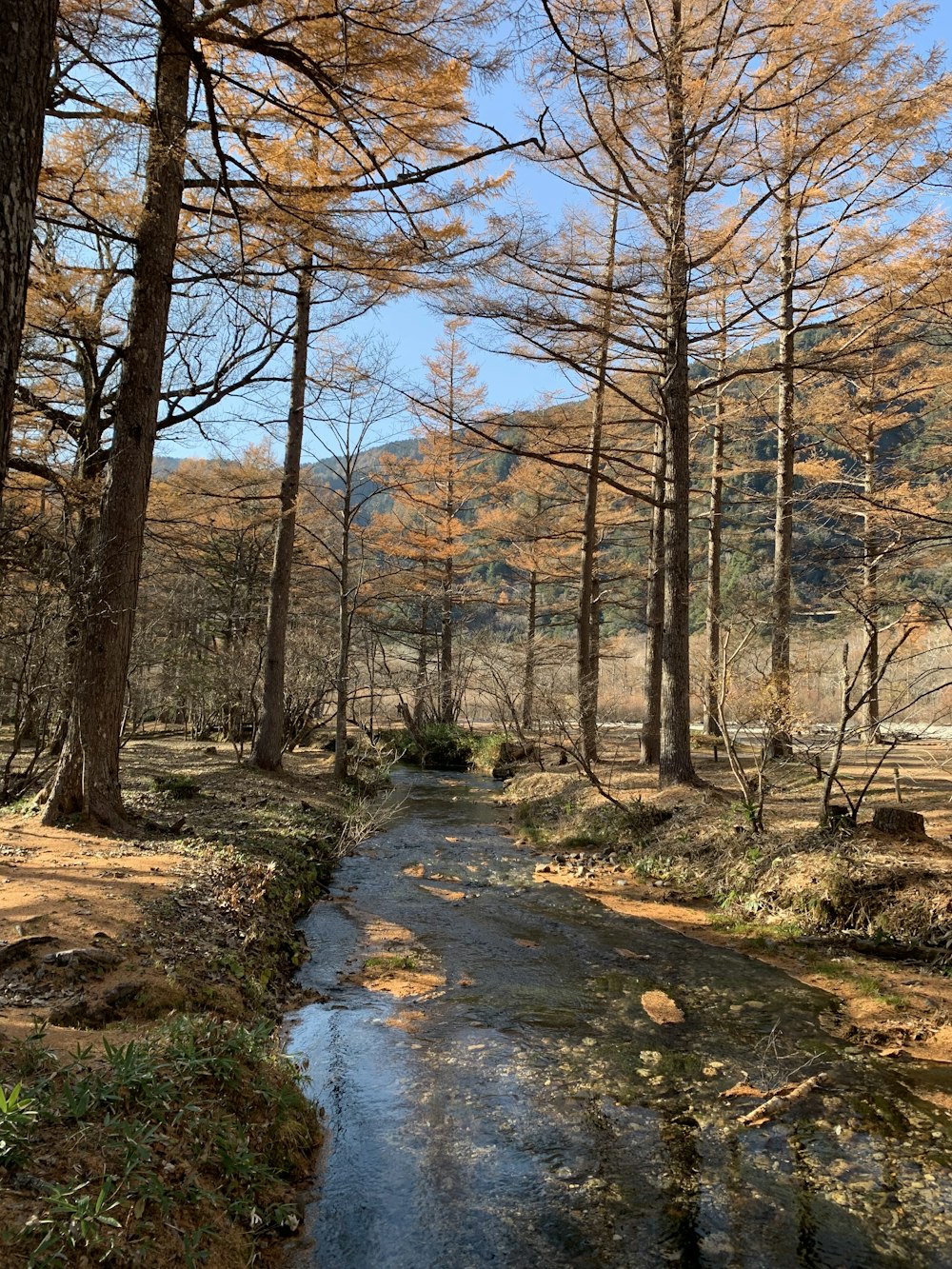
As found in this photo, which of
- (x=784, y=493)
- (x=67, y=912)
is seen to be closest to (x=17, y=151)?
(x=67, y=912)

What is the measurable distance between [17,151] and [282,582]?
10.0 metres

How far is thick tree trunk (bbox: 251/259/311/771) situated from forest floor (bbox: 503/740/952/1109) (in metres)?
4.46

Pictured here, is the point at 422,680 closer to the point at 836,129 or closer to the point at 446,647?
the point at 446,647

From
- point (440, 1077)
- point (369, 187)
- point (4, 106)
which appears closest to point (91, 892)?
point (440, 1077)

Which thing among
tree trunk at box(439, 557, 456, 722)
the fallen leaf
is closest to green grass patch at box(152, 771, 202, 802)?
the fallen leaf

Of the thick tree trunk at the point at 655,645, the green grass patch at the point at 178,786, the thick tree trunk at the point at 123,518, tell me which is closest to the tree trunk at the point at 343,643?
the green grass patch at the point at 178,786

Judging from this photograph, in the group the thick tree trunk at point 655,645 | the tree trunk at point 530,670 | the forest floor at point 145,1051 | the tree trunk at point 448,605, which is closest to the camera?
the forest floor at point 145,1051

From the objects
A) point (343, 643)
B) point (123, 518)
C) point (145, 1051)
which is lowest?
point (145, 1051)

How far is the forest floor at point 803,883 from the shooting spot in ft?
17.8

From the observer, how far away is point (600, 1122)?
3.87 m

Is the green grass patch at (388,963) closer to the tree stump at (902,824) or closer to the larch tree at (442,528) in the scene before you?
the tree stump at (902,824)

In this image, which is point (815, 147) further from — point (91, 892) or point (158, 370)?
point (91, 892)

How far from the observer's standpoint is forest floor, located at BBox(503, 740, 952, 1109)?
5.43m

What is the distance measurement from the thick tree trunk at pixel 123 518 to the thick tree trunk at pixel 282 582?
4926 mm
